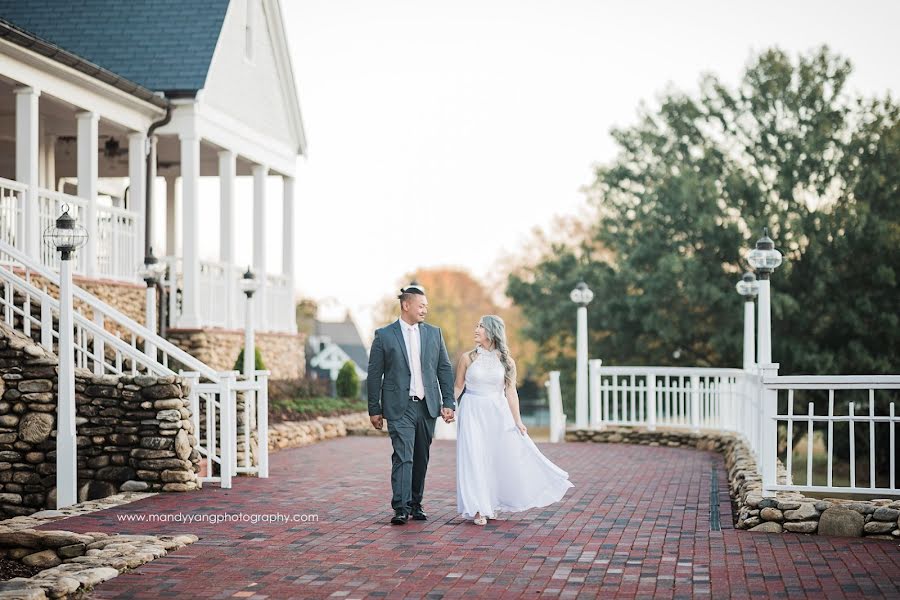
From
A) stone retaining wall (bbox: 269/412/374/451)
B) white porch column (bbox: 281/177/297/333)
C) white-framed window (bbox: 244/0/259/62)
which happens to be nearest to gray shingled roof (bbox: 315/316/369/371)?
white porch column (bbox: 281/177/297/333)

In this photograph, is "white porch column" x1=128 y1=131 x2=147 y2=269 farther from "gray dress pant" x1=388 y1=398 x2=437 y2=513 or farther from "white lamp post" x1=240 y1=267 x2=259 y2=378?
"gray dress pant" x1=388 y1=398 x2=437 y2=513

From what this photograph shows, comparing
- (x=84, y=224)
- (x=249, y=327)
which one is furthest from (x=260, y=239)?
(x=249, y=327)

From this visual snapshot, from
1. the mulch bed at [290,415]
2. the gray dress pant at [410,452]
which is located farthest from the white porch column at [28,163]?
the gray dress pant at [410,452]

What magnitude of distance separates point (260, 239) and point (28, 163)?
782cm

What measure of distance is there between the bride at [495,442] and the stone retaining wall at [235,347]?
1097 cm

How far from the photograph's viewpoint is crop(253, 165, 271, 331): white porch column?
945 inches

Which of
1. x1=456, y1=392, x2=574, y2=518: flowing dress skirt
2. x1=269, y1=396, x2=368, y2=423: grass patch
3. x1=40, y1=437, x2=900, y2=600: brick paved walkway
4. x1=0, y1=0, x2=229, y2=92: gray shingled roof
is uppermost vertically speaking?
x1=0, y1=0, x2=229, y2=92: gray shingled roof

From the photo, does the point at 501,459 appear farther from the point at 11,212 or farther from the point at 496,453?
the point at 11,212

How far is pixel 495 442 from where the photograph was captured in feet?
34.3

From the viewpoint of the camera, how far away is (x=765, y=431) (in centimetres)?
1043

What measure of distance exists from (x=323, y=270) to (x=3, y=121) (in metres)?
52.3

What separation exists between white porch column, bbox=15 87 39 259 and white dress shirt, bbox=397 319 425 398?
332 inches

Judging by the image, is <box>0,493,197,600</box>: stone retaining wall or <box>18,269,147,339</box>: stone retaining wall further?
<box>18,269,147,339</box>: stone retaining wall

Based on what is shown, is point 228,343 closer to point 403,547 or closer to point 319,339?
point 403,547
